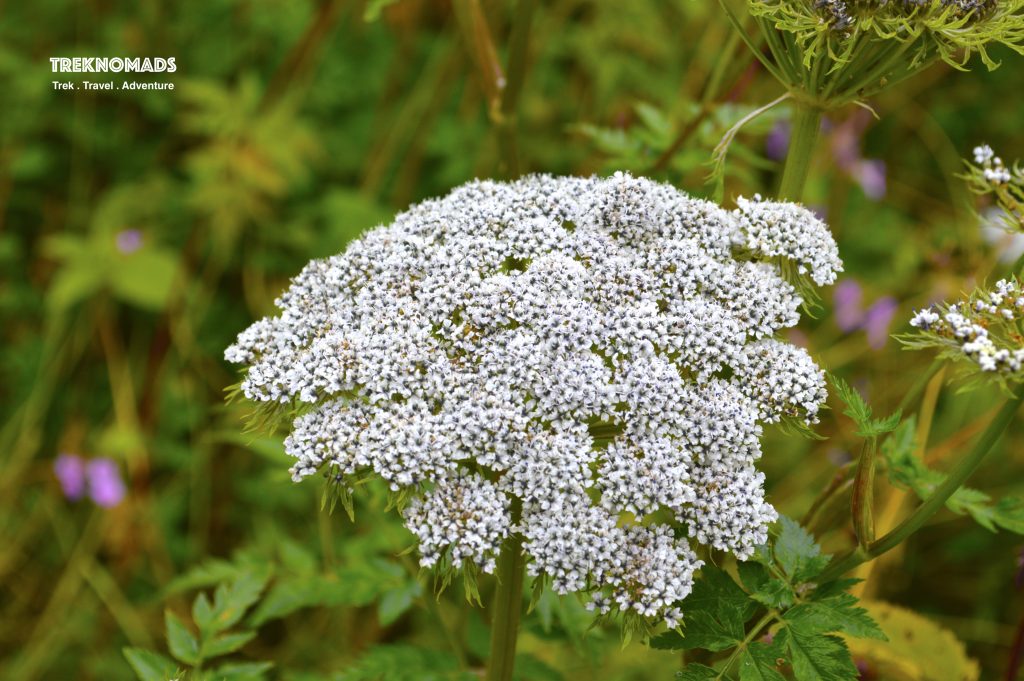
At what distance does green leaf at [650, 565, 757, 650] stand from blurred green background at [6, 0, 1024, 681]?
6.63 ft

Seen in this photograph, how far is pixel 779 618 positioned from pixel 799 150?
1.41 metres

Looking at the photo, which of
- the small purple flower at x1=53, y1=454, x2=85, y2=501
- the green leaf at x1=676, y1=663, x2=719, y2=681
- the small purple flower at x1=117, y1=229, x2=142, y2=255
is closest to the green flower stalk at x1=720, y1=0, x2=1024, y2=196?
the green leaf at x1=676, y1=663, x2=719, y2=681

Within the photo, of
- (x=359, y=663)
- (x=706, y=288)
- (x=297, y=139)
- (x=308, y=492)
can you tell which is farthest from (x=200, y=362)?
(x=706, y=288)

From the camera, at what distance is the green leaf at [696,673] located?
6.95ft

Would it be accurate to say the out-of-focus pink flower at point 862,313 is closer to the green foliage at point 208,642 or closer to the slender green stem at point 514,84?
the slender green stem at point 514,84

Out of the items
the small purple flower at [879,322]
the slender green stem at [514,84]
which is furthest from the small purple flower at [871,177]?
the slender green stem at [514,84]

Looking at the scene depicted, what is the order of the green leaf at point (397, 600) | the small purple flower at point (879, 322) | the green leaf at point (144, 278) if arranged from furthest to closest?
the green leaf at point (144, 278) < the small purple flower at point (879, 322) < the green leaf at point (397, 600)

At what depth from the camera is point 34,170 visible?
5.40 meters

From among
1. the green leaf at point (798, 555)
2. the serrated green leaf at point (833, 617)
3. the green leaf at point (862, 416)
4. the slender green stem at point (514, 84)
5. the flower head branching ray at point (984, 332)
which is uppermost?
the slender green stem at point (514, 84)

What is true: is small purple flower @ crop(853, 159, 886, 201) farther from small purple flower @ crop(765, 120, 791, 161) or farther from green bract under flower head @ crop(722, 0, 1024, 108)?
green bract under flower head @ crop(722, 0, 1024, 108)

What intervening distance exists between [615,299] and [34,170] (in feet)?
15.2

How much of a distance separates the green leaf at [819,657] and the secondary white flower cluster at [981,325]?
76 cm

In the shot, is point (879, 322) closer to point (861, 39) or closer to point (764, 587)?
point (861, 39)

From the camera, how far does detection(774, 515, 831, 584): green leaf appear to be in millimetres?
2229
